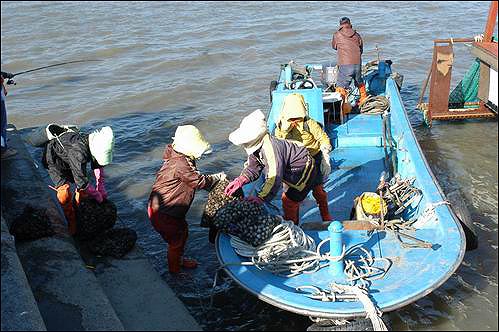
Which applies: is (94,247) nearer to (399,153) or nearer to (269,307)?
(269,307)

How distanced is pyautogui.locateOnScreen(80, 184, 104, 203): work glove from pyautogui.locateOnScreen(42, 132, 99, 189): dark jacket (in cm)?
12

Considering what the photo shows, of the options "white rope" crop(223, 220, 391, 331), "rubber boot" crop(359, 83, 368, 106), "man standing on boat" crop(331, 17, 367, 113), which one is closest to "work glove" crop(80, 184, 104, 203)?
"white rope" crop(223, 220, 391, 331)

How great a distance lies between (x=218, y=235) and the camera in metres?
5.21

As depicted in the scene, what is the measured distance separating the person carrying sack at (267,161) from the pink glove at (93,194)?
1452 millimetres

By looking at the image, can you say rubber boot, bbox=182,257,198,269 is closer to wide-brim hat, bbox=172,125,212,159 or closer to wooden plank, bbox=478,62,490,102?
wide-brim hat, bbox=172,125,212,159

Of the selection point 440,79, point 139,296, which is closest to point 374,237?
point 139,296

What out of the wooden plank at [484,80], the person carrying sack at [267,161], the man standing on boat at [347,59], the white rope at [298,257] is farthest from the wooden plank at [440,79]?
the white rope at [298,257]

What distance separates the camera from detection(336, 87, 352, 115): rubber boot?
870cm

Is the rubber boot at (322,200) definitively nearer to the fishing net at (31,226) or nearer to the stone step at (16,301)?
the fishing net at (31,226)

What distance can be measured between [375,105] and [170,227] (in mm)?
4776

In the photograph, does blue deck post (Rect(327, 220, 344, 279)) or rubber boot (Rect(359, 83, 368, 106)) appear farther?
rubber boot (Rect(359, 83, 368, 106))

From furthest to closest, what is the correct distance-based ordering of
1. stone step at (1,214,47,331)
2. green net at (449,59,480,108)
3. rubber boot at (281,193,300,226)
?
green net at (449,59,480,108)
rubber boot at (281,193,300,226)
stone step at (1,214,47,331)

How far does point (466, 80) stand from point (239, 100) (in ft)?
16.1

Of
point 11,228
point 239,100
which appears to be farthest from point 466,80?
point 11,228
